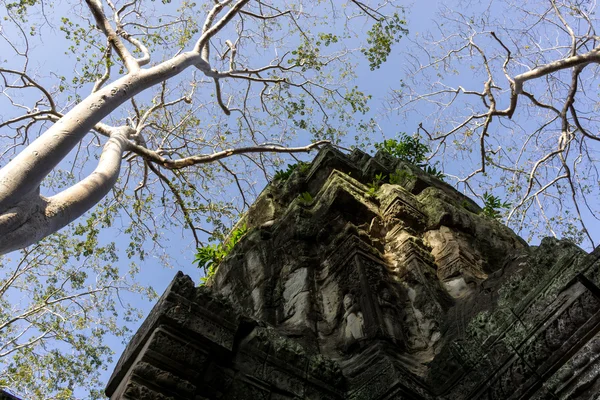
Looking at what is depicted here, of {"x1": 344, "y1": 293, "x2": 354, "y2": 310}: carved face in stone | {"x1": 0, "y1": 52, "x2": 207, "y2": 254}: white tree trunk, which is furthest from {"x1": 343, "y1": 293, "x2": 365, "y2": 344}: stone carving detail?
{"x1": 0, "y1": 52, "x2": 207, "y2": 254}: white tree trunk

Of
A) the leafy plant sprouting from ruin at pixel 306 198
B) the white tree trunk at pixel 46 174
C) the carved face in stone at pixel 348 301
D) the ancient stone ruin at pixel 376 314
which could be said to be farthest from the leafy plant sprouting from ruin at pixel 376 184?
the white tree trunk at pixel 46 174

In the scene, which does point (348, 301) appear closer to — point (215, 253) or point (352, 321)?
point (352, 321)

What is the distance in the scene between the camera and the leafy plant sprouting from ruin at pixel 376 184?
7.33m

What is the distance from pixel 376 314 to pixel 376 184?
11.3 feet

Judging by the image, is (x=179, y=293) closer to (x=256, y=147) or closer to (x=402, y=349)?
(x=402, y=349)

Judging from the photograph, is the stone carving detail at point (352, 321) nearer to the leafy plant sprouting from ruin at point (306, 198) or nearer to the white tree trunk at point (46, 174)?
the leafy plant sprouting from ruin at point (306, 198)

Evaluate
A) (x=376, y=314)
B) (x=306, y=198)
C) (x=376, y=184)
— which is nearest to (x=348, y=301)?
(x=376, y=314)

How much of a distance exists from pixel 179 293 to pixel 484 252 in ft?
14.3

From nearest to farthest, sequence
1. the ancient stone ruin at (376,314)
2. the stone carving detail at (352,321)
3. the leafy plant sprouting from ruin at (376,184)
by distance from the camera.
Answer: the ancient stone ruin at (376,314)
the stone carving detail at (352,321)
the leafy plant sprouting from ruin at (376,184)

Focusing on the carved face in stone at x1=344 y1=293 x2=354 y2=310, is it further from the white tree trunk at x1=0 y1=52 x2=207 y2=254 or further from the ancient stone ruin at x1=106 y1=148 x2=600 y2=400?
the white tree trunk at x1=0 y1=52 x2=207 y2=254

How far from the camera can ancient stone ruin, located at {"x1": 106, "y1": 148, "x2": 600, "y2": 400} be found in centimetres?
344

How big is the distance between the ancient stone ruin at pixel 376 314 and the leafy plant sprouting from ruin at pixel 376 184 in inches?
3.6

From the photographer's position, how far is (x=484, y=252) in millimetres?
6816

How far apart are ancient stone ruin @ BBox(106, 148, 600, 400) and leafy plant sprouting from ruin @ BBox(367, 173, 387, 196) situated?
9cm
